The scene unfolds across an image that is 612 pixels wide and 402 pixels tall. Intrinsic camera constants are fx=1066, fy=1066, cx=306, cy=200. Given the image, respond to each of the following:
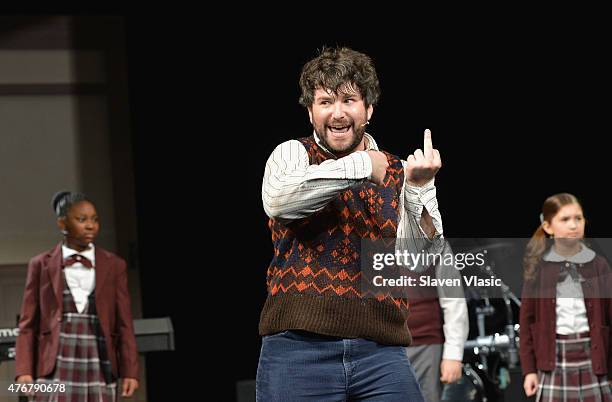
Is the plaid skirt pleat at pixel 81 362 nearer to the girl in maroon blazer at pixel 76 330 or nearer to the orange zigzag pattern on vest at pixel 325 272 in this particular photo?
the girl in maroon blazer at pixel 76 330

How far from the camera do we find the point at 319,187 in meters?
2.04

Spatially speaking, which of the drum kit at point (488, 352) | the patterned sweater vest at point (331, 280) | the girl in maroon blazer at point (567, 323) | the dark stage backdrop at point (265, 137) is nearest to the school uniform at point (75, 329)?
the dark stage backdrop at point (265, 137)

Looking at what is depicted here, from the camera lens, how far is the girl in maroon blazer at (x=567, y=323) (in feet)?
12.9

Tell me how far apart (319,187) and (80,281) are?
7.99 feet

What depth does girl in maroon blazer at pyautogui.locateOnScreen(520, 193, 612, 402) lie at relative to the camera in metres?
3.92

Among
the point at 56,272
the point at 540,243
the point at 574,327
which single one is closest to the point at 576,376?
the point at 574,327

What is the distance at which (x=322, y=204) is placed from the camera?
6.73 ft

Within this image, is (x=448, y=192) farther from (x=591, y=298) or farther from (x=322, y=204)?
(x=322, y=204)

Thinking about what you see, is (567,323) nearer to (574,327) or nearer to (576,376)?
(574,327)

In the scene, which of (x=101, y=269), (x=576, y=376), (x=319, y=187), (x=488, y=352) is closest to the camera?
(x=319, y=187)

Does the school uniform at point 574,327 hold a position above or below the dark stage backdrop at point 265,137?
below

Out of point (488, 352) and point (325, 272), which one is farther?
point (488, 352)

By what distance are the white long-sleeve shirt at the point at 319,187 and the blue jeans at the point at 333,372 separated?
Answer: 253 millimetres

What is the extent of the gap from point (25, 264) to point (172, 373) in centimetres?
84
